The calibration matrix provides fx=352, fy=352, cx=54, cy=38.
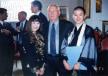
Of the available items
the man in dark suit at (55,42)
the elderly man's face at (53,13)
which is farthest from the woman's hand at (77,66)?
the elderly man's face at (53,13)

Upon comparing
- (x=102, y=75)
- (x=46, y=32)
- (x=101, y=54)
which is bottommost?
(x=102, y=75)

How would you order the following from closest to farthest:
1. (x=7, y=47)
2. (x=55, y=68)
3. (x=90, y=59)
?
(x=90, y=59) → (x=55, y=68) → (x=7, y=47)

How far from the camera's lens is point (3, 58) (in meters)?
4.51

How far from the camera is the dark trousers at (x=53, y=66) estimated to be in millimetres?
3764

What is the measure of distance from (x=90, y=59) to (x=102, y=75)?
175cm

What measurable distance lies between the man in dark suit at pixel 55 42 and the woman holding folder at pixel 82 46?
12cm

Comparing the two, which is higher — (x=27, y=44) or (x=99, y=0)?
(x=99, y=0)

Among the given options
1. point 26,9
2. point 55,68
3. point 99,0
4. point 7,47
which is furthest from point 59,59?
point 99,0

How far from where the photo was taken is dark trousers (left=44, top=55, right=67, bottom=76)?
3764 millimetres

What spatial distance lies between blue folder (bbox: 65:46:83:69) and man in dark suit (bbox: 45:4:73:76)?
0.11m

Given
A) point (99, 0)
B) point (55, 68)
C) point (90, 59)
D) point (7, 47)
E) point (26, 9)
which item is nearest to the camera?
point (90, 59)

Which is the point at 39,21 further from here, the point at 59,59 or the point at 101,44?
the point at 101,44

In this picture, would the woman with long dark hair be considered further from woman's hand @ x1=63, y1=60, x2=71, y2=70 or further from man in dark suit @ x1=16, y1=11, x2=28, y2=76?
woman's hand @ x1=63, y1=60, x2=71, y2=70

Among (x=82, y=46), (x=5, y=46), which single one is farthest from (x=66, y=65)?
(x=5, y=46)
